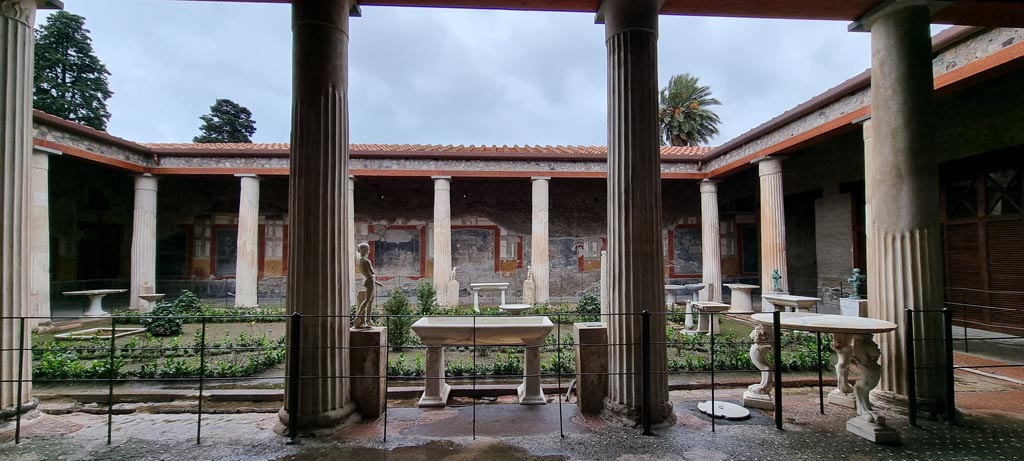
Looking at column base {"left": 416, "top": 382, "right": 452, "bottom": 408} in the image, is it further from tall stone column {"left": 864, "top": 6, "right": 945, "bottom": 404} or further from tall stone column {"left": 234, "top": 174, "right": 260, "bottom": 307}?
tall stone column {"left": 234, "top": 174, "right": 260, "bottom": 307}

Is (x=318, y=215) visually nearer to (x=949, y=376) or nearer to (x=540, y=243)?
(x=949, y=376)

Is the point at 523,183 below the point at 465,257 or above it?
above

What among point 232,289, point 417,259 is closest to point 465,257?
point 417,259

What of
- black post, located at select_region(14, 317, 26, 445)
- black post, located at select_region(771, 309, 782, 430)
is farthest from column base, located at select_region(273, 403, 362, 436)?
black post, located at select_region(771, 309, 782, 430)

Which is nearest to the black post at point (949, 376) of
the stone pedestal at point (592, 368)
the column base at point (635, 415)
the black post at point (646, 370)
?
the column base at point (635, 415)

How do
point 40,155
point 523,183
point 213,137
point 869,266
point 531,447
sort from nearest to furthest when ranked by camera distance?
point 531,447 → point 869,266 → point 40,155 → point 523,183 → point 213,137

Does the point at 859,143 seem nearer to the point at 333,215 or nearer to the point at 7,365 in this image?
the point at 333,215

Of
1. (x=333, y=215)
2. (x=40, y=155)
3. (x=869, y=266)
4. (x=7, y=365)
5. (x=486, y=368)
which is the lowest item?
(x=486, y=368)

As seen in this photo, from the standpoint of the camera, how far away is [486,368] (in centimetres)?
645

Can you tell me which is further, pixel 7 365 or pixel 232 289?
pixel 232 289

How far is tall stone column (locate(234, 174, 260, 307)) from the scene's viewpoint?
12656 mm

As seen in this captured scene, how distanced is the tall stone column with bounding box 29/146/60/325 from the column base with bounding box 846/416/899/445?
14.3 m

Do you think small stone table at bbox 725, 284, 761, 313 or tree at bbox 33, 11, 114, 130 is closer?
small stone table at bbox 725, 284, 761, 313

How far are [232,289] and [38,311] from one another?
5931 millimetres
